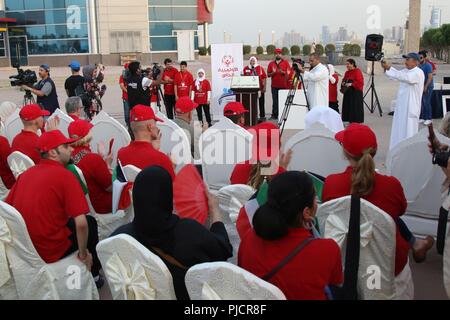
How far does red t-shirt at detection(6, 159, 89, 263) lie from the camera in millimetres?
3109

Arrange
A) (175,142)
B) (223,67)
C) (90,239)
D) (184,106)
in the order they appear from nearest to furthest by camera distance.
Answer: (90,239) < (175,142) < (184,106) < (223,67)

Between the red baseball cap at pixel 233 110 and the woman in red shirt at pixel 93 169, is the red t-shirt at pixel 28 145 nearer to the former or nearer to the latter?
the woman in red shirt at pixel 93 169

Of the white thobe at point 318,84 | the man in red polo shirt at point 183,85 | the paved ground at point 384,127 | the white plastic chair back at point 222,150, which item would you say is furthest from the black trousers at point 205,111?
the white plastic chair back at point 222,150

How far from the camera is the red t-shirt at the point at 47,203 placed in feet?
10.2

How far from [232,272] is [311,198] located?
1.60ft

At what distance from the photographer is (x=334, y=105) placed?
1177cm

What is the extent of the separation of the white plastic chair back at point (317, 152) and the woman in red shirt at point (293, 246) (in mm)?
2239

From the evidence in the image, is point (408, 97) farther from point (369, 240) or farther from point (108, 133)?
point (369, 240)

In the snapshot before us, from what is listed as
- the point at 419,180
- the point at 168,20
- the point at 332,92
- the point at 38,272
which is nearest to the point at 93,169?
the point at 38,272

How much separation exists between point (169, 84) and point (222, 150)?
750 centimetres

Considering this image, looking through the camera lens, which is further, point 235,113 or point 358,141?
point 235,113

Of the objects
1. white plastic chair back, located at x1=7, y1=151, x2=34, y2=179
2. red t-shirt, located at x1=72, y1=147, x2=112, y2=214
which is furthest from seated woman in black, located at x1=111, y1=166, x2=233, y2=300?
white plastic chair back, located at x1=7, y1=151, x2=34, y2=179

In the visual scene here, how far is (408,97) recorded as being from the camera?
838cm
